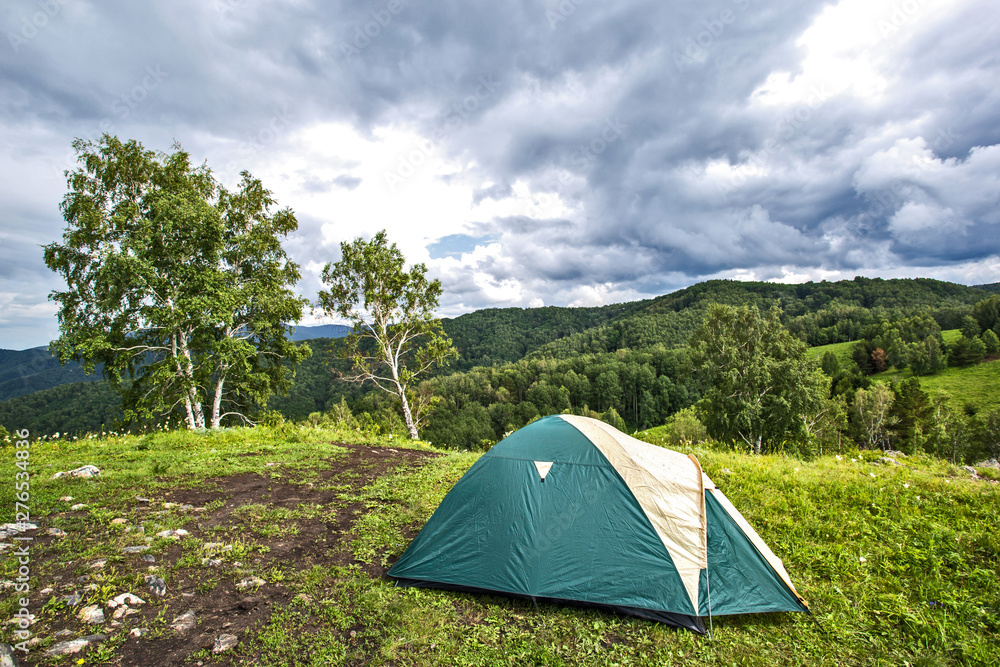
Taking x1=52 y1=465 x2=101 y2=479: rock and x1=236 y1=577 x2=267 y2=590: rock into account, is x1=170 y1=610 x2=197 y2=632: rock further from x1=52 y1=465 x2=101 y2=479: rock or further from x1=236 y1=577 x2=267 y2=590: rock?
x1=52 y1=465 x2=101 y2=479: rock

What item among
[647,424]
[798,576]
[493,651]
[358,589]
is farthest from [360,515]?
Answer: [647,424]

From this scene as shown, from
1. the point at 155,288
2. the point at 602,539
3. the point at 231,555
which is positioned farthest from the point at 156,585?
the point at 155,288

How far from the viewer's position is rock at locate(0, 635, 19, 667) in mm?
3422

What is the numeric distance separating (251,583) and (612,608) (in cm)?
464

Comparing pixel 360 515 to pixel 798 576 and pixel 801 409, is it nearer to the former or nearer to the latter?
pixel 798 576

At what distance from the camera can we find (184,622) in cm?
441

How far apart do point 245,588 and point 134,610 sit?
106 cm

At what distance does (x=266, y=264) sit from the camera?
19.3 metres

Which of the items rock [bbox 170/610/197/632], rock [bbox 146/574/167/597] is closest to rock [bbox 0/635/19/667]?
rock [bbox 170/610/197/632]

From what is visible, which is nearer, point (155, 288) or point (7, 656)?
point (7, 656)

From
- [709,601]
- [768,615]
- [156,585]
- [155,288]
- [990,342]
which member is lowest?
[990,342]

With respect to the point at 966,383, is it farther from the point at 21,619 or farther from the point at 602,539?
the point at 21,619

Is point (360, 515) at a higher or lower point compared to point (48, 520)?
lower

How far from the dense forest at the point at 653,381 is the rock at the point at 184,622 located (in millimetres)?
14306
